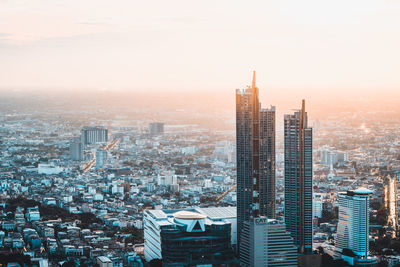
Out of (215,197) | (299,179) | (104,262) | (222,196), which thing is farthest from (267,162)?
(215,197)

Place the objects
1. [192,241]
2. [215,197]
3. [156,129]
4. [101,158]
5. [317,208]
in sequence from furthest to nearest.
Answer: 1. [156,129]
2. [101,158]
3. [215,197]
4. [317,208]
5. [192,241]

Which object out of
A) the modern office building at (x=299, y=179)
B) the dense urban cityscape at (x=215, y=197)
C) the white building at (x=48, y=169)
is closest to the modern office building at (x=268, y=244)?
the dense urban cityscape at (x=215, y=197)

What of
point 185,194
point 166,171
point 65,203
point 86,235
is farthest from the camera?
point 166,171

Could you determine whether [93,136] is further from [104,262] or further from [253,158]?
[104,262]

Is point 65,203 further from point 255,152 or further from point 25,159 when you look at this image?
point 25,159

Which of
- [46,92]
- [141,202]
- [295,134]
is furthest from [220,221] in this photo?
[46,92]
